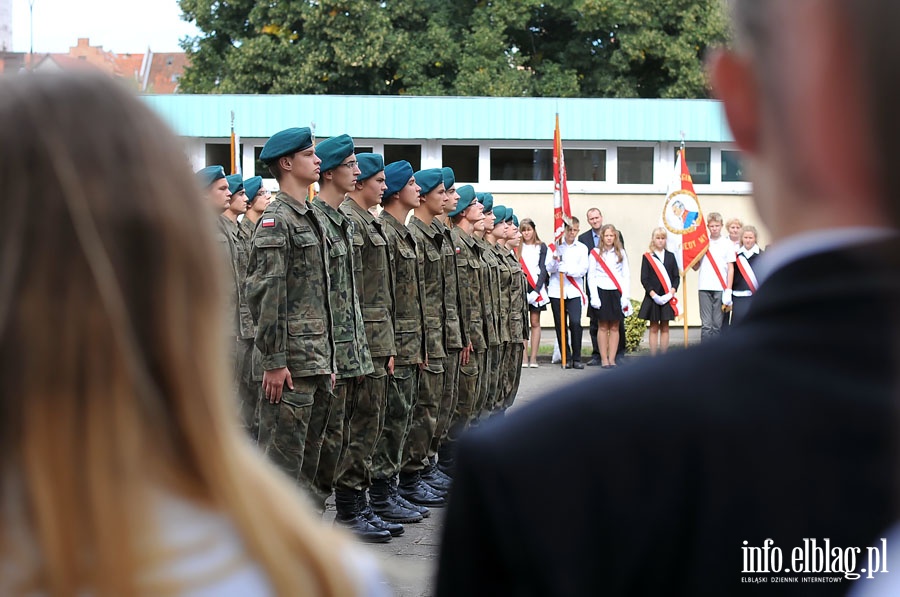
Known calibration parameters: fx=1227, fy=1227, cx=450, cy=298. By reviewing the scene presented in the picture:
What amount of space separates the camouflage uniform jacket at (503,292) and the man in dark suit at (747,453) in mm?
10193

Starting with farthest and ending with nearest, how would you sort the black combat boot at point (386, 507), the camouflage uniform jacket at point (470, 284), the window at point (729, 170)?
the window at point (729, 170) < the camouflage uniform jacket at point (470, 284) < the black combat boot at point (386, 507)

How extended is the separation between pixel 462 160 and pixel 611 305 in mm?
7616

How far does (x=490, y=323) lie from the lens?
1066 centimetres

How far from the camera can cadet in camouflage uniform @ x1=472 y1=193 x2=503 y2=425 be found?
10.6m

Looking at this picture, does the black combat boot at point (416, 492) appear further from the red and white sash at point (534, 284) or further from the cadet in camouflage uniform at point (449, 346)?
the red and white sash at point (534, 284)

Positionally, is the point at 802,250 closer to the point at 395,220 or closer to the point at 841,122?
the point at 841,122

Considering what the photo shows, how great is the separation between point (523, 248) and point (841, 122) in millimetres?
17290

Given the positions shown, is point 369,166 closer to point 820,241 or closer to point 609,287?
point 820,241

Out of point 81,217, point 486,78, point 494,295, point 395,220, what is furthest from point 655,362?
point 486,78

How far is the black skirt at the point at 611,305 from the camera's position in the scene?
57.3ft

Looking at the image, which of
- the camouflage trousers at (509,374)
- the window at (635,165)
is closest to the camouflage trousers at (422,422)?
the camouflage trousers at (509,374)

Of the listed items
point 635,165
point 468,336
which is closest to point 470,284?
→ point 468,336

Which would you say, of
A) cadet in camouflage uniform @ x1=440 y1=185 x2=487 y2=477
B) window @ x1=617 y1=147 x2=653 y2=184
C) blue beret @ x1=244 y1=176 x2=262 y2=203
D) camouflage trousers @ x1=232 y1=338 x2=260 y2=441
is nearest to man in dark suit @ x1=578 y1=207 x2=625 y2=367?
window @ x1=617 y1=147 x2=653 y2=184

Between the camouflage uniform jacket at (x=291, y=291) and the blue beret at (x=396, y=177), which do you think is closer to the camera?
the camouflage uniform jacket at (x=291, y=291)
